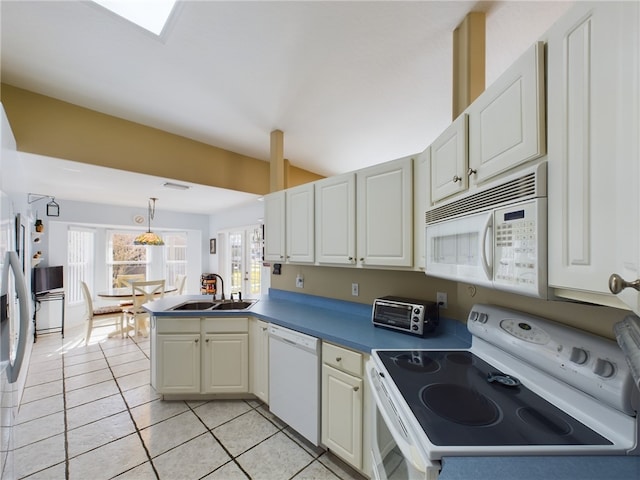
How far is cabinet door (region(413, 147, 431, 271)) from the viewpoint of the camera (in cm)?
164

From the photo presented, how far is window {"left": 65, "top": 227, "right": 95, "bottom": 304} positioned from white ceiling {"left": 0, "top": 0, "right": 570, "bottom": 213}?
2.77 m

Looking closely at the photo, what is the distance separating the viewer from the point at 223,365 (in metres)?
2.43

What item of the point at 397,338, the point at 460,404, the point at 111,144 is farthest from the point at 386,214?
the point at 111,144

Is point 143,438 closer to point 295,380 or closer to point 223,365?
point 223,365

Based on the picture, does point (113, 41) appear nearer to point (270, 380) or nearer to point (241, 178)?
point (241, 178)

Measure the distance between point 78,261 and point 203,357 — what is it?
446 cm

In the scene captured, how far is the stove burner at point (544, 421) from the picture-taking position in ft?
2.76

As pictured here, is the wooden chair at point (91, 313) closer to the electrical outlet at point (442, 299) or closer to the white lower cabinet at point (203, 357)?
the white lower cabinet at point (203, 357)

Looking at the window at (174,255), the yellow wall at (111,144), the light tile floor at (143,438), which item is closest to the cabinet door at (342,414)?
the light tile floor at (143,438)

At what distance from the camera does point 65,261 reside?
471 cm

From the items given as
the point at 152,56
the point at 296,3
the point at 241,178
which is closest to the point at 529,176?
the point at 296,3

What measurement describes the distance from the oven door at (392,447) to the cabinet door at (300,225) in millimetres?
1257

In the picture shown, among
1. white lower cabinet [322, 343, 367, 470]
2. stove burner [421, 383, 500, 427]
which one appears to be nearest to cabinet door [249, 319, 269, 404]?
white lower cabinet [322, 343, 367, 470]

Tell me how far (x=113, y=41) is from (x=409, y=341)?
274 cm
